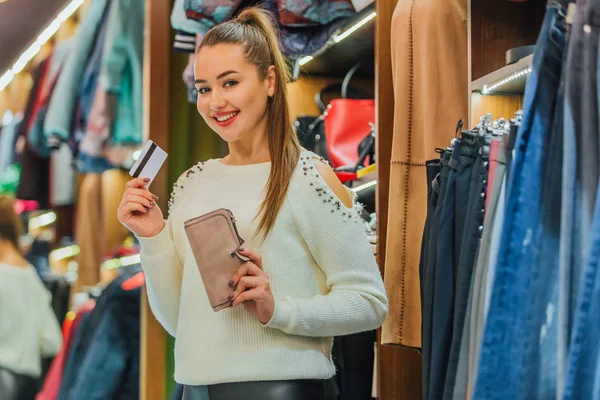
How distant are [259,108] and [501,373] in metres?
0.76

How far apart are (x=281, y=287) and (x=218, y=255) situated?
151mm

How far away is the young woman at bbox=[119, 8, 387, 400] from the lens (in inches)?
56.8

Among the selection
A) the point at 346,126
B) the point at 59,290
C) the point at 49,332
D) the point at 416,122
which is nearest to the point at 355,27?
the point at 346,126

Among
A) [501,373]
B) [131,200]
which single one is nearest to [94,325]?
[131,200]

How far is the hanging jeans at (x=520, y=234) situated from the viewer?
1.06 metres

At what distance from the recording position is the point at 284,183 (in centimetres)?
152

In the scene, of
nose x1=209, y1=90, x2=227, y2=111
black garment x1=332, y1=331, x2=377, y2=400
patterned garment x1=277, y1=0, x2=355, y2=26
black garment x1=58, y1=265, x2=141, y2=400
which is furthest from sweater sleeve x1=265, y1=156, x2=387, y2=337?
black garment x1=58, y1=265, x2=141, y2=400

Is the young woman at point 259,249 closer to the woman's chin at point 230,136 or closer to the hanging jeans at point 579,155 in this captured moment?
the woman's chin at point 230,136

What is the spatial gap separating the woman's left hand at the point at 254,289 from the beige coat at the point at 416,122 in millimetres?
638

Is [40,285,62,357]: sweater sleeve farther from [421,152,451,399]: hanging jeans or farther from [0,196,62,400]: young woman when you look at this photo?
[421,152,451,399]: hanging jeans

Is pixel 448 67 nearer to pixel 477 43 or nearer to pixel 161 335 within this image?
pixel 477 43

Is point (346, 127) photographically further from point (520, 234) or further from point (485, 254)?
point (520, 234)

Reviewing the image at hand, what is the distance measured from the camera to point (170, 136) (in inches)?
105

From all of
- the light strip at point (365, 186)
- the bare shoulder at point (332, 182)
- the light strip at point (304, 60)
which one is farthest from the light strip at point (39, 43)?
the bare shoulder at point (332, 182)
